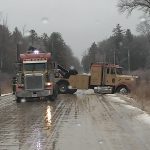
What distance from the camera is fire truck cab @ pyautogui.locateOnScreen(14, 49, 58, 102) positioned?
107 ft

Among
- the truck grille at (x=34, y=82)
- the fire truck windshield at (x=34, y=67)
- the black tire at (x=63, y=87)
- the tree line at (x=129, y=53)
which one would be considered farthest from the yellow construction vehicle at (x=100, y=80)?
the tree line at (x=129, y=53)

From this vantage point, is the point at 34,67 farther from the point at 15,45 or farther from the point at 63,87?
the point at 15,45

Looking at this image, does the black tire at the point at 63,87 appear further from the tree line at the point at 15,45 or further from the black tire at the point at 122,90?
the tree line at the point at 15,45

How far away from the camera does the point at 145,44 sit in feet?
490

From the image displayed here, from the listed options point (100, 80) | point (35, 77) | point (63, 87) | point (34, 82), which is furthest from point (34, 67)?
point (100, 80)

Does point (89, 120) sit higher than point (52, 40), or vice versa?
point (52, 40)

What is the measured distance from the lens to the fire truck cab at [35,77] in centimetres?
3250

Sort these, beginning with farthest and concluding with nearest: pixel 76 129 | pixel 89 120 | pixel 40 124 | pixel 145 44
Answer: pixel 145 44, pixel 89 120, pixel 40 124, pixel 76 129

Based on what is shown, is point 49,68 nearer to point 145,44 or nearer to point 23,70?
point 23,70

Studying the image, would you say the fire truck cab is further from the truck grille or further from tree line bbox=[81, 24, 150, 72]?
tree line bbox=[81, 24, 150, 72]

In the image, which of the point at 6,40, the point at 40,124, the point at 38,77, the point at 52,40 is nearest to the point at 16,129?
the point at 40,124

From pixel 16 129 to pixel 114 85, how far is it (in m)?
29.8

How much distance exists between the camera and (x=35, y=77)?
32.4 m

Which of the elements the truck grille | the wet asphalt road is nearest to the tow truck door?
the truck grille
